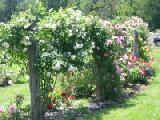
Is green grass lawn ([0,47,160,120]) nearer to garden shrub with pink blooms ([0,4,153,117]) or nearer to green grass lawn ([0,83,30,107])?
garden shrub with pink blooms ([0,4,153,117])

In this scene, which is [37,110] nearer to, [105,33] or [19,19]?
[19,19]

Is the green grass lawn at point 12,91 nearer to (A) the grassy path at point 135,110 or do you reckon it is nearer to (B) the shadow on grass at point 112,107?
(B) the shadow on grass at point 112,107

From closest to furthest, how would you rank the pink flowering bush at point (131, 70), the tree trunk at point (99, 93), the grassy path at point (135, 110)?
the grassy path at point (135, 110)
the tree trunk at point (99, 93)
the pink flowering bush at point (131, 70)

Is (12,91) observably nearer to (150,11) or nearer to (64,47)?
(64,47)

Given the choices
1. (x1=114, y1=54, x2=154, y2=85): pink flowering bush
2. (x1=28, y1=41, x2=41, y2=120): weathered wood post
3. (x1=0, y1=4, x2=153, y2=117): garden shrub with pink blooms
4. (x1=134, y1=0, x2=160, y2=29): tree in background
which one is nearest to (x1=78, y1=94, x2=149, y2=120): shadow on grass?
(x1=0, y1=4, x2=153, y2=117): garden shrub with pink blooms

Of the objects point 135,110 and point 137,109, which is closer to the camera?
point 135,110

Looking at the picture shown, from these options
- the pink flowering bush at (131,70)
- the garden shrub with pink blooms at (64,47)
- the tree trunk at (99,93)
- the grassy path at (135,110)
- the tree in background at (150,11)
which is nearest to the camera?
the garden shrub with pink blooms at (64,47)

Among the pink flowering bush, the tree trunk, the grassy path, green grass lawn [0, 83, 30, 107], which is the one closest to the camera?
the grassy path

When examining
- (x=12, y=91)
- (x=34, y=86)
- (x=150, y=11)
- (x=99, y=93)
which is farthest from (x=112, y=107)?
(x=150, y=11)

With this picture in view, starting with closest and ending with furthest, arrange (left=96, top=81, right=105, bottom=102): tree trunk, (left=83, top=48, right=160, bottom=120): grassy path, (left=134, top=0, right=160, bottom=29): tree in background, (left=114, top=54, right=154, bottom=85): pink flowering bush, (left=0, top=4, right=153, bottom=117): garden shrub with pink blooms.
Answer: (left=0, top=4, right=153, bottom=117): garden shrub with pink blooms
(left=83, top=48, right=160, bottom=120): grassy path
(left=96, top=81, right=105, bottom=102): tree trunk
(left=114, top=54, right=154, bottom=85): pink flowering bush
(left=134, top=0, right=160, bottom=29): tree in background

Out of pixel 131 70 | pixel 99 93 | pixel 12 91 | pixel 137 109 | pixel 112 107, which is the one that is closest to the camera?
pixel 137 109

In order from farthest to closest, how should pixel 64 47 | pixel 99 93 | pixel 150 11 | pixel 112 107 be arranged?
1. pixel 150 11
2. pixel 99 93
3. pixel 112 107
4. pixel 64 47

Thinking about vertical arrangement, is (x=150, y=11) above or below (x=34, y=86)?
above

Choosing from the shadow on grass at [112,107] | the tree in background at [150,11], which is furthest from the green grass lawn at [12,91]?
the tree in background at [150,11]
